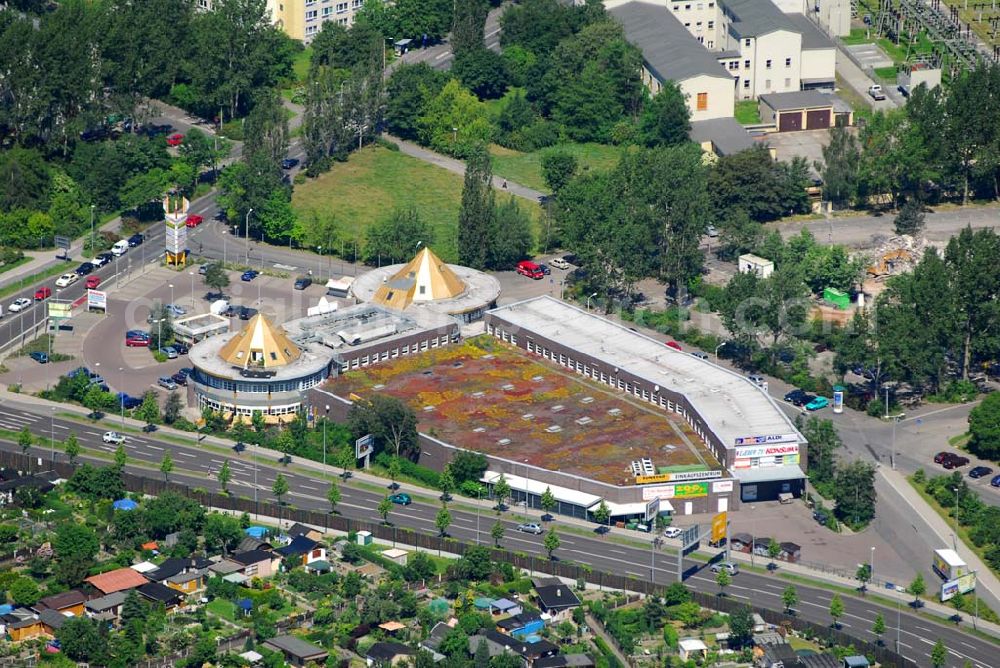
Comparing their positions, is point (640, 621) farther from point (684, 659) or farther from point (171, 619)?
point (171, 619)

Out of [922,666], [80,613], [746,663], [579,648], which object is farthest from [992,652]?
[80,613]

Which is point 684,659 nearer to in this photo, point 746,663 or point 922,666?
point 746,663

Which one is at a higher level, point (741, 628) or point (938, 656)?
point (741, 628)

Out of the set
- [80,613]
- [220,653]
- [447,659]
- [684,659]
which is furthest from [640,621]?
[80,613]

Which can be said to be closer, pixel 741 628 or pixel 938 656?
pixel 938 656

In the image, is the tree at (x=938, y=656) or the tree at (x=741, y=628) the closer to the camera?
the tree at (x=938, y=656)

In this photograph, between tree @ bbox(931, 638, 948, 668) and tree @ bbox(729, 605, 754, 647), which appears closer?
tree @ bbox(931, 638, 948, 668)
